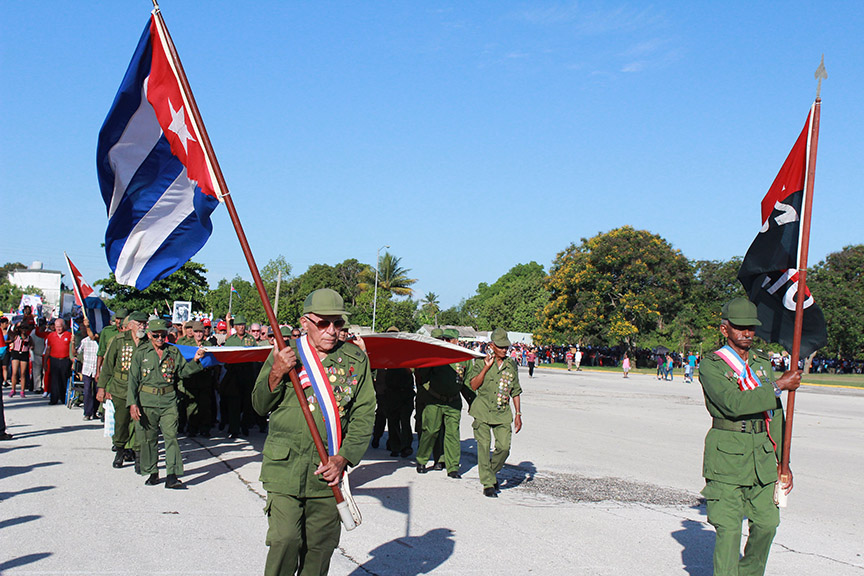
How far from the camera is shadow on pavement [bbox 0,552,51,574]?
213 inches

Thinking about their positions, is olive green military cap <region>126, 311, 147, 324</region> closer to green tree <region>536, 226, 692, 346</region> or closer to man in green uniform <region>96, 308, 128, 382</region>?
man in green uniform <region>96, 308, 128, 382</region>

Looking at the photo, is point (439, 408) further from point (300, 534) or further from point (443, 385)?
point (300, 534)

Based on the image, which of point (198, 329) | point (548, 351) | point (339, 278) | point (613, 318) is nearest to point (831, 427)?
point (198, 329)

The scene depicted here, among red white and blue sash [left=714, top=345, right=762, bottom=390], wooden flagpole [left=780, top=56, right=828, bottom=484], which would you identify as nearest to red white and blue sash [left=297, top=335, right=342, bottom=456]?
red white and blue sash [left=714, top=345, right=762, bottom=390]

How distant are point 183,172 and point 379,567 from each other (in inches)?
156

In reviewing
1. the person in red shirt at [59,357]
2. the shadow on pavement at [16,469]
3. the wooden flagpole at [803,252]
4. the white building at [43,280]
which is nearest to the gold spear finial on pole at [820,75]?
the wooden flagpole at [803,252]

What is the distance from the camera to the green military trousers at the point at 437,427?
9.88m

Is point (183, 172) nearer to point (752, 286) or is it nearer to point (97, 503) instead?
point (97, 503)

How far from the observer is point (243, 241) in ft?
15.3

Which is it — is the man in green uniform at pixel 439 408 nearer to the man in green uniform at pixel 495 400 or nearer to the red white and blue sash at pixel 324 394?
the man in green uniform at pixel 495 400

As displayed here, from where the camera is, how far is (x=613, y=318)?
55.8 m

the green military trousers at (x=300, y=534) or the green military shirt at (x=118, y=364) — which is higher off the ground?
the green military shirt at (x=118, y=364)

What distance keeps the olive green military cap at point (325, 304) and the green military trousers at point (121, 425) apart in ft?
21.0

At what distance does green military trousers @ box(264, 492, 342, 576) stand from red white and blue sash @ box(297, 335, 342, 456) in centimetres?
34
